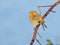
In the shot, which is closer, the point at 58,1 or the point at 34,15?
the point at 34,15

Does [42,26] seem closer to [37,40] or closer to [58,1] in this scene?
[37,40]

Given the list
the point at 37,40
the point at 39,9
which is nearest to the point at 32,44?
the point at 37,40

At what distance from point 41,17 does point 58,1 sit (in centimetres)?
19

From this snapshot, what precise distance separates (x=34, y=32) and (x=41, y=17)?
11 centimetres

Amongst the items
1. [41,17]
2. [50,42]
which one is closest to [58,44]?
[50,42]

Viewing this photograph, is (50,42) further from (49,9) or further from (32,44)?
(49,9)

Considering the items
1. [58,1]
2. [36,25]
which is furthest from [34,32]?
[58,1]

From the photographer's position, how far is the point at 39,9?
1.58m

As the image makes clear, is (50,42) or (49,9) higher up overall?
(49,9)

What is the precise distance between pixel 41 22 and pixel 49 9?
0.40ft

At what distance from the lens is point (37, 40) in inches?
59.9

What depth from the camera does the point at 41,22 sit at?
1.49 m

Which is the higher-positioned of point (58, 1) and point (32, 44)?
point (58, 1)

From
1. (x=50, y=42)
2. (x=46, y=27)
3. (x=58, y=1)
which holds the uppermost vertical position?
(x=58, y=1)
